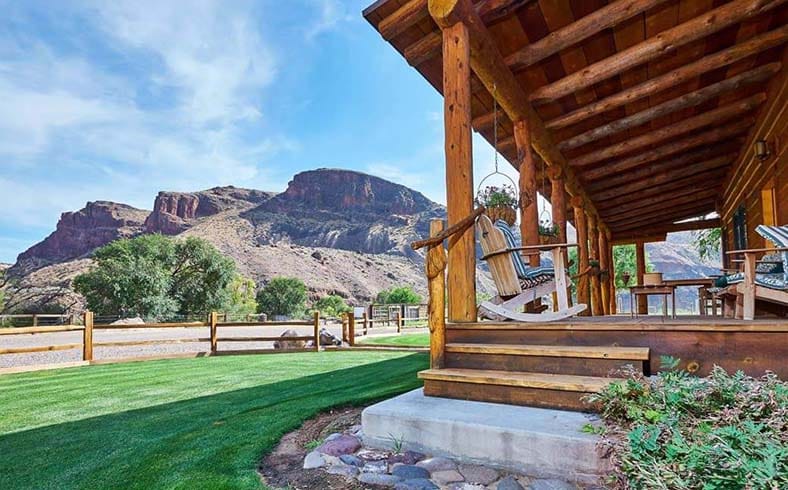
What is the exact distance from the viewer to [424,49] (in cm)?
384

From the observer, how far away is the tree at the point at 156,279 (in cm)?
2525

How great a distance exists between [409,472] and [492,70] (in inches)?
130

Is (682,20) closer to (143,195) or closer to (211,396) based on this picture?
(211,396)

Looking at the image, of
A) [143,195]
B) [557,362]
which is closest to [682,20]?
[557,362]

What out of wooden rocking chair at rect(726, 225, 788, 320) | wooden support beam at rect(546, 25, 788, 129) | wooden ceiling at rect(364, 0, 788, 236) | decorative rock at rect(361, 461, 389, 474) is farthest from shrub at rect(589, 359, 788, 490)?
wooden support beam at rect(546, 25, 788, 129)

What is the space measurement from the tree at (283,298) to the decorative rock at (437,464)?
3422 centimetres

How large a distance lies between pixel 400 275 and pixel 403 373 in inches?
1735

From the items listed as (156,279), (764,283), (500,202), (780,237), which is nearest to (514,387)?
(764,283)

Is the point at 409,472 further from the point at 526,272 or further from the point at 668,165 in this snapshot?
the point at 668,165

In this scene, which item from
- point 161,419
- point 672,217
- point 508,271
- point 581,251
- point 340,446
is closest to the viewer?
point 340,446

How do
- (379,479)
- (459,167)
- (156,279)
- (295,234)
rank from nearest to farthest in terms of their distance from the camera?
(379,479)
(459,167)
(156,279)
(295,234)

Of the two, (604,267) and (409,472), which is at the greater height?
(604,267)

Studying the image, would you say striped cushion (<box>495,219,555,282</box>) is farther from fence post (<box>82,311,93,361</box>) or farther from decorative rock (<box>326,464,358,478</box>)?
fence post (<box>82,311,93,361</box>)

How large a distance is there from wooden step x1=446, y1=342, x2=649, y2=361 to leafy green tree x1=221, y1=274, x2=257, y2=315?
28.8 metres
